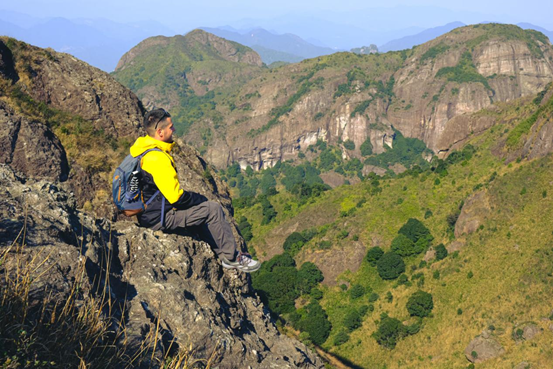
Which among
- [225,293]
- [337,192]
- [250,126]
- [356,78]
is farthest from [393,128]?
[225,293]

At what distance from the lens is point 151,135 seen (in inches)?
281

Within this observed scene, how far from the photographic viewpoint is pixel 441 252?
46.3m

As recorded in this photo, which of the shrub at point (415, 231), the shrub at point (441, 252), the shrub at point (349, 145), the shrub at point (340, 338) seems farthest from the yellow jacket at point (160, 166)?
the shrub at point (349, 145)

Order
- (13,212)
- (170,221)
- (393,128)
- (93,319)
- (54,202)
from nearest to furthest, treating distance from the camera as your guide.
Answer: (93,319)
(13,212)
(54,202)
(170,221)
(393,128)

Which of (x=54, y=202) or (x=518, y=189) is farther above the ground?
(x=54, y=202)

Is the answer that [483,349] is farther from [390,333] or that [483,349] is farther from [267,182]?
[267,182]

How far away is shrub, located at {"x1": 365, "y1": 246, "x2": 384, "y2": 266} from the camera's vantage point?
167 ft

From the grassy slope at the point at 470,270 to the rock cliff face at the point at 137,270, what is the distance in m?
27.8

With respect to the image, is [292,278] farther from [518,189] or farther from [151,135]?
[151,135]

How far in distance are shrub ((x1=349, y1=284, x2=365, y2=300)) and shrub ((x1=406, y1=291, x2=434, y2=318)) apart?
7.21 metres

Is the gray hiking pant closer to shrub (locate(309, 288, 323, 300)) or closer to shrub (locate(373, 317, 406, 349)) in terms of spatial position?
shrub (locate(373, 317, 406, 349))

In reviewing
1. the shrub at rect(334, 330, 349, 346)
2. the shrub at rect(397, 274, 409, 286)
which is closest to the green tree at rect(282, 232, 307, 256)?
the shrub at rect(397, 274, 409, 286)

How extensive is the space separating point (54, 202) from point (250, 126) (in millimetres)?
161077

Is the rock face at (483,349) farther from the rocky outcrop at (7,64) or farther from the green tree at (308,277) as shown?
the rocky outcrop at (7,64)
